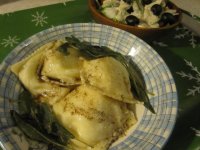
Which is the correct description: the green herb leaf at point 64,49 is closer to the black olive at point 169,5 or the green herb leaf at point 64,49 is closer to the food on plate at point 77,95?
the food on plate at point 77,95

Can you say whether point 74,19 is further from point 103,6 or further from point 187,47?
point 187,47

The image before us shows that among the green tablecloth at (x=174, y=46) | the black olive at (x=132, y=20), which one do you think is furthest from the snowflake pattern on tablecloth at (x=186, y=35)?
the black olive at (x=132, y=20)

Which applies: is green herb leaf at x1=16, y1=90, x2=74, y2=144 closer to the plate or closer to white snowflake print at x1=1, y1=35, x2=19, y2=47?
the plate

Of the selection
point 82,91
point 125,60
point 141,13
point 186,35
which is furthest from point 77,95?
point 186,35

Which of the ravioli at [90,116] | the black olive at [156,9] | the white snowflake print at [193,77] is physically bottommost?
the white snowflake print at [193,77]

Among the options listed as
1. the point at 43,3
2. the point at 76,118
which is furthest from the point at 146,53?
the point at 43,3

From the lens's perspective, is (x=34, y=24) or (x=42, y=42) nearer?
(x=42, y=42)

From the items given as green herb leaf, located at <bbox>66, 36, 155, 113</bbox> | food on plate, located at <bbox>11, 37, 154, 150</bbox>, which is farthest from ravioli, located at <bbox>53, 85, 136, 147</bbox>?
green herb leaf, located at <bbox>66, 36, 155, 113</bbox>
